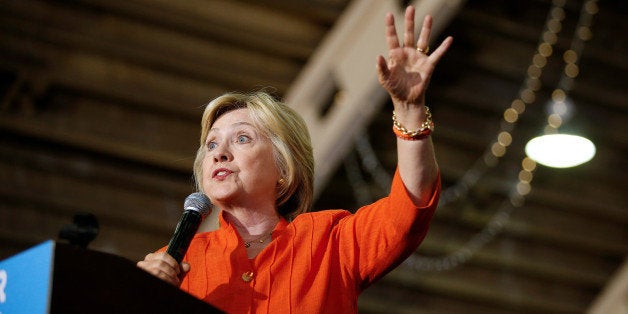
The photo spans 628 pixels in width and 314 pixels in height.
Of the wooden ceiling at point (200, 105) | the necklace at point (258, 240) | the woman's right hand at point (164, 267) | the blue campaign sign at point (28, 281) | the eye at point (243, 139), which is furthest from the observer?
the wooden ceiling at point (200, 105)

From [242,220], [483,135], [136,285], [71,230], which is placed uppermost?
[483,135]

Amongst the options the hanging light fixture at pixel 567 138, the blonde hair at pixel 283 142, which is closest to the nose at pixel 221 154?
the blonde hair at pixel 283 142

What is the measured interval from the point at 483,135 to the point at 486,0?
112 cm

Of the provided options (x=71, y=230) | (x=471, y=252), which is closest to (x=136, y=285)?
(x=71, y=230)

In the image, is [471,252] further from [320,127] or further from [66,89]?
[66,89]

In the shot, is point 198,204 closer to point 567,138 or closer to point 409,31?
point 409,31

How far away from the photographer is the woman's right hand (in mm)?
1687

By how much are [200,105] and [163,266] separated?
142 inches

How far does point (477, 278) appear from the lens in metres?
7.25

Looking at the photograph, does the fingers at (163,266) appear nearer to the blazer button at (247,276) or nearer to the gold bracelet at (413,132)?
the blazer button at (247,276)

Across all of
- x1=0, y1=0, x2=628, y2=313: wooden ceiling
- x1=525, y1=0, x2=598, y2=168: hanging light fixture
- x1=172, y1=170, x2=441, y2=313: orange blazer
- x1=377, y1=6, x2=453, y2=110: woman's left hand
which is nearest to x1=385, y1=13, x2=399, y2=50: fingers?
x1=377, y1=6, x2=453, y2=110: woman's left hand

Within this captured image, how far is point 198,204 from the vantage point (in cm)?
190

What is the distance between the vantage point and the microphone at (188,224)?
5.80ft

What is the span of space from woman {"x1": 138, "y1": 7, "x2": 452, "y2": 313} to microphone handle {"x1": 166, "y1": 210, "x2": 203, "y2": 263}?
1.3 inches
